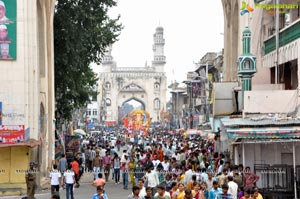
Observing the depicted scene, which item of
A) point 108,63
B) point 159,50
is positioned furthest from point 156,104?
point 159,50

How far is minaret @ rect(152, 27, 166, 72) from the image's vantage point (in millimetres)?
157125

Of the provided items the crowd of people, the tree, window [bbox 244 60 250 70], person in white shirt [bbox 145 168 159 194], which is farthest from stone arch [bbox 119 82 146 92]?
person in white shirt [bbox 145 168 159 194]

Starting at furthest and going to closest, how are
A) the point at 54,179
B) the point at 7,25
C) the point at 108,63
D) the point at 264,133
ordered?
the point at 108,63
the point at 7,25
the point at 54,179
the point at 264,133

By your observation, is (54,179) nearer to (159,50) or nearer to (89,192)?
(89,192)

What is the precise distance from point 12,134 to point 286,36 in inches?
342

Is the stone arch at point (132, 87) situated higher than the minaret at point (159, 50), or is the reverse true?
the minaret at point (159, 50)

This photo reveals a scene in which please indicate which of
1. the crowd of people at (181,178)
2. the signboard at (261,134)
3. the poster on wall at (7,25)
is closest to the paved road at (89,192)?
the crowd of people at (181,178)

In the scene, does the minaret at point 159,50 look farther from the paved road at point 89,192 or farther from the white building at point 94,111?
the paved road at point 89,192

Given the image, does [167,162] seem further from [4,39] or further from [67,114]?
[67,114]

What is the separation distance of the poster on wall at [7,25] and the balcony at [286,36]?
8160mm

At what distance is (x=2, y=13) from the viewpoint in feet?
73.3

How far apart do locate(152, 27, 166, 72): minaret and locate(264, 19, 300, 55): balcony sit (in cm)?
13021

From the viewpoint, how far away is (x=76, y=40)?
1208 inches

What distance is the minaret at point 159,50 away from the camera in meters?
157
